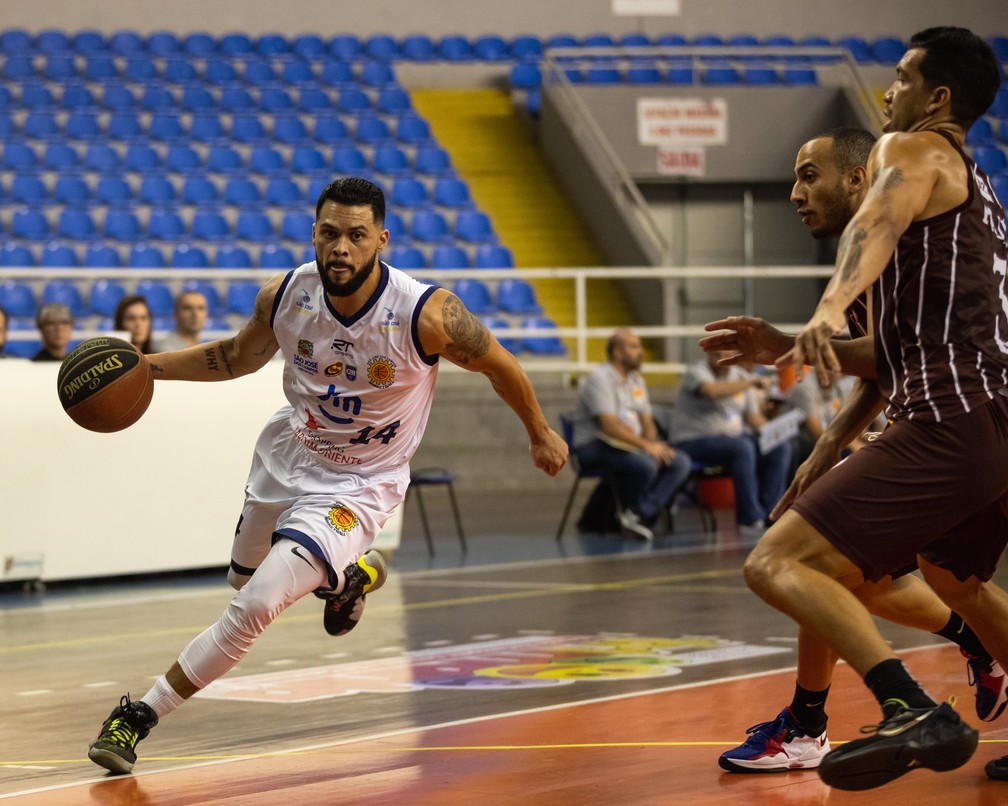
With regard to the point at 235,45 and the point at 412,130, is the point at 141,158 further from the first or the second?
the point at 412,130

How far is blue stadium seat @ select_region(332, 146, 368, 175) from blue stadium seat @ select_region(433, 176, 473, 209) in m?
0.95

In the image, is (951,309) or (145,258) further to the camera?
(145,258)

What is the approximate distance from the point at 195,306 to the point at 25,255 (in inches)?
276

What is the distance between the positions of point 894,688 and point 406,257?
1454 centimetres

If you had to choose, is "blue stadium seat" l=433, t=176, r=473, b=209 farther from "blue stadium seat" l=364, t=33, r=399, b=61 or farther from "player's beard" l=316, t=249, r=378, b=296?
"player's beard" l=316, t=249, r=378, b=296

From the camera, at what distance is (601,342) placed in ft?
62.6

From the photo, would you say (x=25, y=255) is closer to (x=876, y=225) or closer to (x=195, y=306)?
(x=195, y=306)

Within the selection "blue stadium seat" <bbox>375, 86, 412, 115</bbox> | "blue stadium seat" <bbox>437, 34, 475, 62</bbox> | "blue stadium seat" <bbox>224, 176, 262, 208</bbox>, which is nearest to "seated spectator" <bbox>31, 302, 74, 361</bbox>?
"blue stadium seat" <bbox>224, 176, 262, 208</bbox>

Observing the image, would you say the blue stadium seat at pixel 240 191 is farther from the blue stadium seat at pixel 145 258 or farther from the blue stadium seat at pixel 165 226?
the blue stadium seat at pixel 145 258

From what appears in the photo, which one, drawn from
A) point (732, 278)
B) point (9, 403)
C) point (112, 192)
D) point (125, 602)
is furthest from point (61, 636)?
point (732, 278)

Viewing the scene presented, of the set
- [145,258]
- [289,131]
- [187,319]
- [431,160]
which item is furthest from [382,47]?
[187,319]

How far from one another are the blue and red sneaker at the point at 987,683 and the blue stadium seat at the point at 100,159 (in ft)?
48.9

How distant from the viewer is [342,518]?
5.11 meters

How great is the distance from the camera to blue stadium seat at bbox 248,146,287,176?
19.0m
